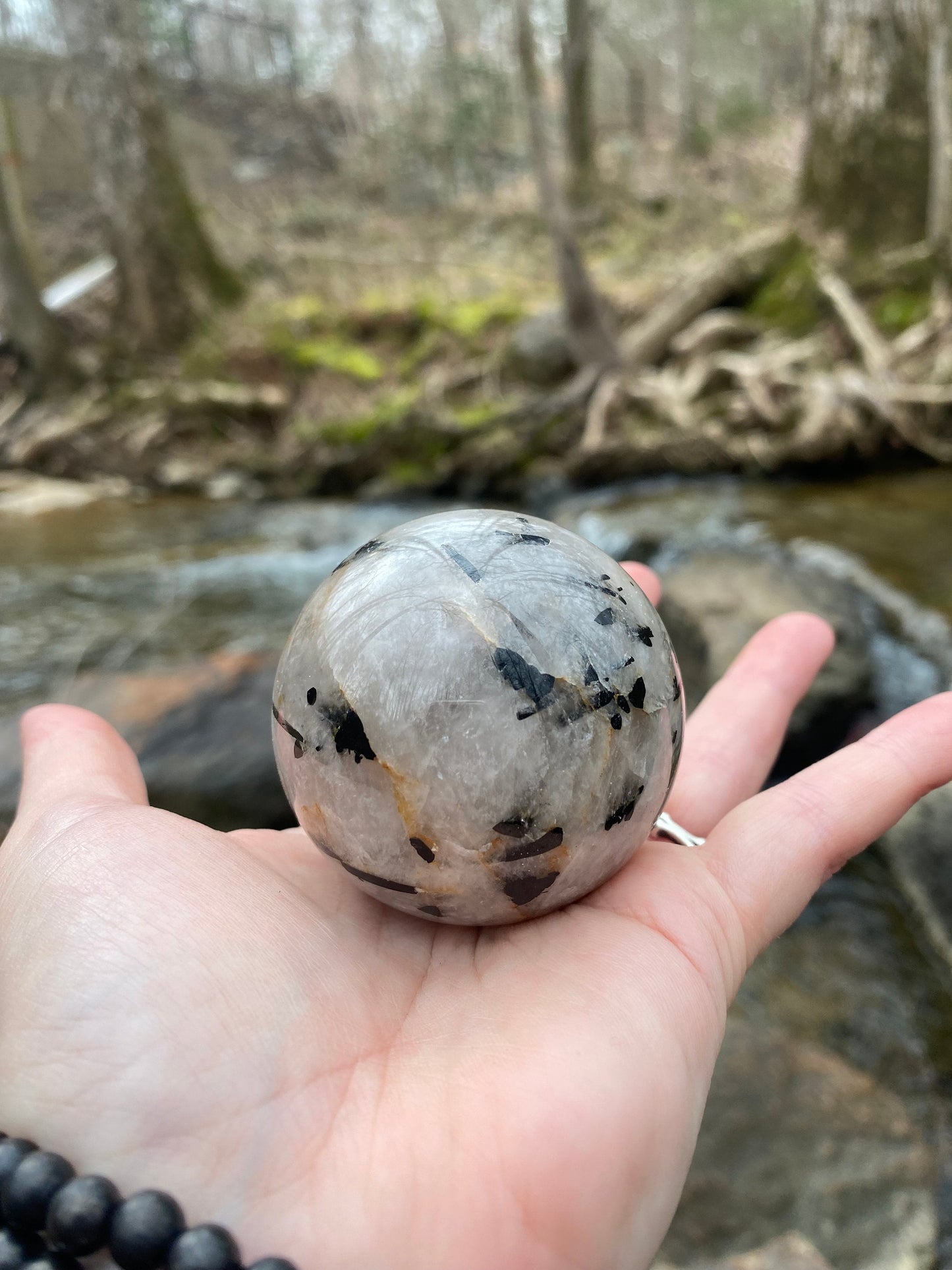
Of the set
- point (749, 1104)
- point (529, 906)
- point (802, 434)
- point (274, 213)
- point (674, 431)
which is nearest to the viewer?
point (529, 906)

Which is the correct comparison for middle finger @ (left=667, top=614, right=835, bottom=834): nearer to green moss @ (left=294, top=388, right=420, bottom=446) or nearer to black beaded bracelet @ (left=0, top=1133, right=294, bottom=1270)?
black beaded bracelet @ (left=0, top=1133, right=294, bottom=1270)

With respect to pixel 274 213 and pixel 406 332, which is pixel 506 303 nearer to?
pixel 406 332

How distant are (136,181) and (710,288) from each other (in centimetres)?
773

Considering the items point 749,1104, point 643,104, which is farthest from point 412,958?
point 643,104

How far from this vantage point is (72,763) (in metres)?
2.02

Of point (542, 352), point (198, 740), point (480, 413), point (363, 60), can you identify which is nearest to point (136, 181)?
point (542, 352)

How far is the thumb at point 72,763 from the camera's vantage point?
1.93 m

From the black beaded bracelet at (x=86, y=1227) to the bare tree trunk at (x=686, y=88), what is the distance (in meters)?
22.4

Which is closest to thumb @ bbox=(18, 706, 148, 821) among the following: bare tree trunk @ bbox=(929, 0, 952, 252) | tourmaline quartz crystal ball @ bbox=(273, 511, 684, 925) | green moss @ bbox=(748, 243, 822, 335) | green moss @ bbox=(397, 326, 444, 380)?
tourmaline quartz crystal ball @ bbox=(273, 511, 684, 925)

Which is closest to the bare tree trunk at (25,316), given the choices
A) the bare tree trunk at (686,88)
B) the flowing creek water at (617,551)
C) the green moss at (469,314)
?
the flowing creek water at (617,551)

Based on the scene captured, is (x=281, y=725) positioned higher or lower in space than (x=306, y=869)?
higher

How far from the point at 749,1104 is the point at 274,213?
18393 mm

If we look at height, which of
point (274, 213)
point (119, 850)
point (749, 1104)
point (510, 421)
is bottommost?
point (749, 1104)

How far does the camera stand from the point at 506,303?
11.7 metres
